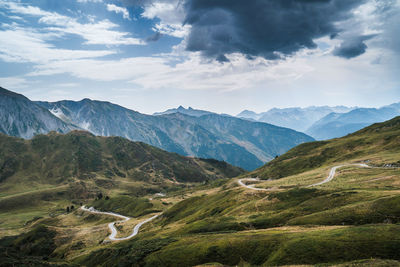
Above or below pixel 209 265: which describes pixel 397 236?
above

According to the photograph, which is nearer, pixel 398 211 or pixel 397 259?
pixel 397 259

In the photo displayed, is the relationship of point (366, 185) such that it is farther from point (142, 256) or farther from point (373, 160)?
point (142, 256)

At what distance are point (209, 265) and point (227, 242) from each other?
24.7 feet

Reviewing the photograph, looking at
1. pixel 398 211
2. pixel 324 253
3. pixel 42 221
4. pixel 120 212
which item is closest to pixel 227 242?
pixel 324 253

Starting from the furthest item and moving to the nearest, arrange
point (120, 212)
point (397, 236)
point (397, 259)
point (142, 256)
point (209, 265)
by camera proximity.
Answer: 1. point (120, 212)
2. point (142, 256)
3. point (209, 265)
4. point (397, 236)
5. point (397, 259)

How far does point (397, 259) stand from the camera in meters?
35.1

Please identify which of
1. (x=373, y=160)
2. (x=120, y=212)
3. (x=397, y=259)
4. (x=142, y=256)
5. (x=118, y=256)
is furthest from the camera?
(x=120, y=212)

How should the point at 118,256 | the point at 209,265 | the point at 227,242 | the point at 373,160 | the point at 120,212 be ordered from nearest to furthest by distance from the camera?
the point at 209,265 < the point at 227,242 < the point at 118,256 < the point at 373,160 < the point at 120,212

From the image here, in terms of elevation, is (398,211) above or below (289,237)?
above

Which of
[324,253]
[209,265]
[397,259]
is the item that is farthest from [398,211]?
[209,265]

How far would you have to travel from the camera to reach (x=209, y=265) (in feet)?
151

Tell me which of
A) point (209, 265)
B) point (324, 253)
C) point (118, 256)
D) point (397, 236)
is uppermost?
point (397, 236)

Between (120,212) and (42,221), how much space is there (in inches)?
2550

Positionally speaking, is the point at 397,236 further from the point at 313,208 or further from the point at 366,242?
the point at 313,208
